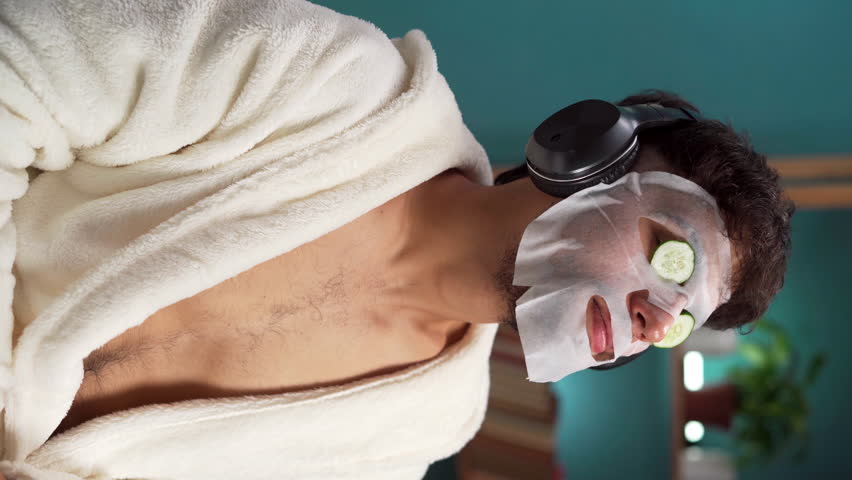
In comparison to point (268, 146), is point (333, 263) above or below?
below

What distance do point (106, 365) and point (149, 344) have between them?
6 cm

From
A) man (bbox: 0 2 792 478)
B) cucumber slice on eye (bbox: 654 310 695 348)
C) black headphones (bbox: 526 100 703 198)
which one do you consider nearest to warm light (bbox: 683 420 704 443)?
man (bbox: 0 2 792 478)

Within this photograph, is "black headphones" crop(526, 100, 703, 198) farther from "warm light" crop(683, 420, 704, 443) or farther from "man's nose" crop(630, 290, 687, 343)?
"warm light" crop(683, 420, 704, 443)

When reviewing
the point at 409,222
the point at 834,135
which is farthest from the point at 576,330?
the point at 834,135

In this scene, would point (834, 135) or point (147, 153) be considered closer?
point (147, 153)

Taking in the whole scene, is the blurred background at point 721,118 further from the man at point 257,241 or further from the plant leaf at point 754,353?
the man at point 257,241

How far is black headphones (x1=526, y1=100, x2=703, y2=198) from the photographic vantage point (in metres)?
0.84

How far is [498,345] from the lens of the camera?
1811mm

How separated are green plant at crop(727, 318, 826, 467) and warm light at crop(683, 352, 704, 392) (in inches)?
2.6

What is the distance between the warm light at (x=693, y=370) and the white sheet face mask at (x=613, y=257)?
0.90 meters

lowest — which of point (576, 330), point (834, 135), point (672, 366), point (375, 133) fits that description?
point (672, 366)

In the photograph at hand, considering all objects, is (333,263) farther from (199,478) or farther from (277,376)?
(199,478)

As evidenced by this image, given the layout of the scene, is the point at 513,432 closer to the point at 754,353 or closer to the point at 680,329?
the point at 754,353

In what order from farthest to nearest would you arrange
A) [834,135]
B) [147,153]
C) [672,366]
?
[672,366] → [834,135] → [147,153]
